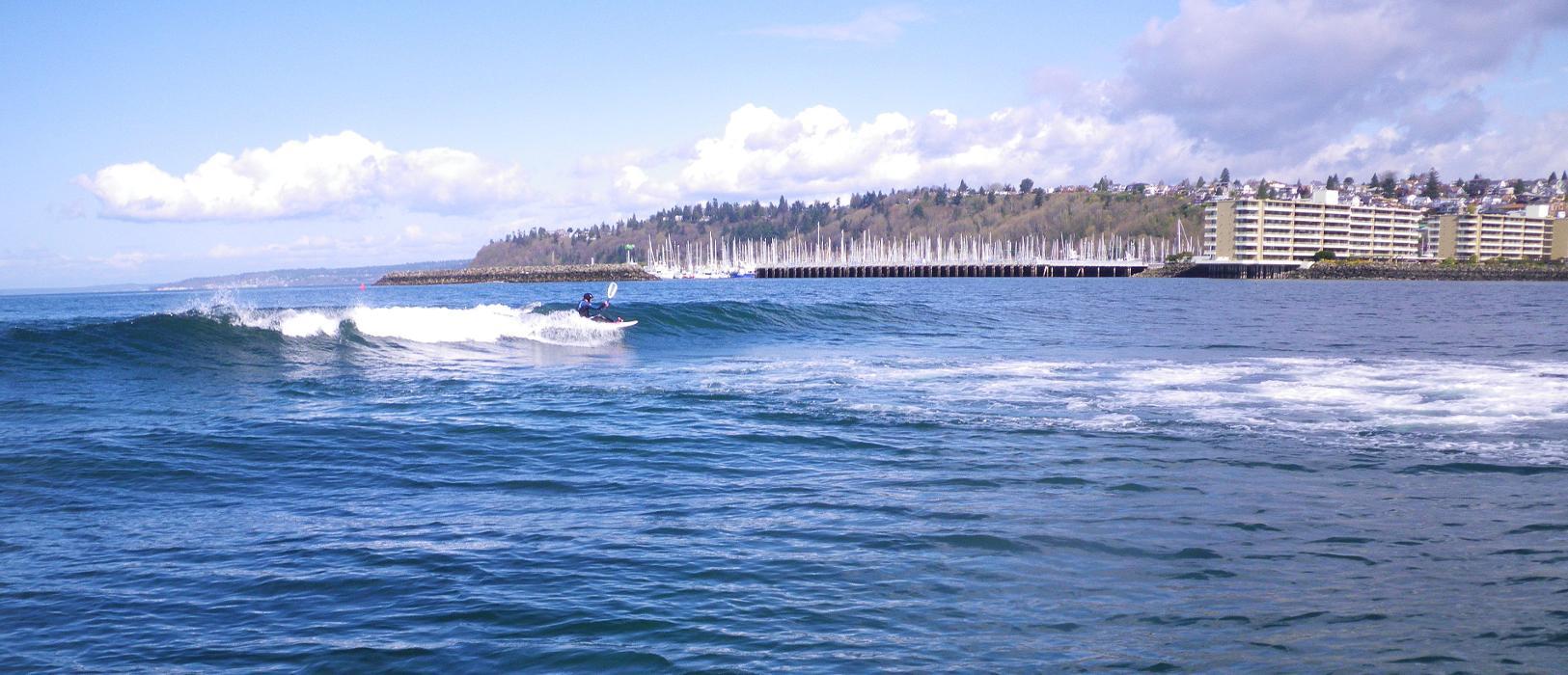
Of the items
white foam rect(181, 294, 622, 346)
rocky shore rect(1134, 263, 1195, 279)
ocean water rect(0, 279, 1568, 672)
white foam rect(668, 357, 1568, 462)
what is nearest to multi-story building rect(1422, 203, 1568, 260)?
rocky shore rect(1134, 263, 1195, 279)

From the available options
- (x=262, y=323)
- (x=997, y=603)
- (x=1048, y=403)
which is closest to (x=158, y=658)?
(x=997, y=603)

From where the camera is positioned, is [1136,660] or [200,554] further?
[200,554]

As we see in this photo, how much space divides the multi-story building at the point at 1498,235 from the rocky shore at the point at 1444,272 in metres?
47.6

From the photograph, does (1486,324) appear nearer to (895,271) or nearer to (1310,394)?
(1310,394)

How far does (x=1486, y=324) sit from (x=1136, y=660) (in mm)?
36516

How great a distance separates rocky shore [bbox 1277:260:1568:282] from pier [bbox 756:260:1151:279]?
118 feet

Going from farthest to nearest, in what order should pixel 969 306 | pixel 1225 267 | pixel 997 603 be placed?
pixel 1225 267
pixel 969 306
pixel 997 603

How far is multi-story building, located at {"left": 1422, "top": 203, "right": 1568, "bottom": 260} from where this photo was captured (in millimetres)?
169625

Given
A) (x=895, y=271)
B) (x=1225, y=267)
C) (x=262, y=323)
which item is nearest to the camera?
(x=262, y=323)

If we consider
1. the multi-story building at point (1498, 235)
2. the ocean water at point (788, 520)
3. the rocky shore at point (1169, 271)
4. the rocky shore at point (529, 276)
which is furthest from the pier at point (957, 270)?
the ocean water at point (788, 520)

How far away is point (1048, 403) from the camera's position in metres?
15.5

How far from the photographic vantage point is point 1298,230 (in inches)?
6250

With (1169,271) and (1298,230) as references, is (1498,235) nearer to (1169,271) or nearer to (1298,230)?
(1298,230)

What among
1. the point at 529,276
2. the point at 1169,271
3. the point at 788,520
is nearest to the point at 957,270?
the point at 1169,271
